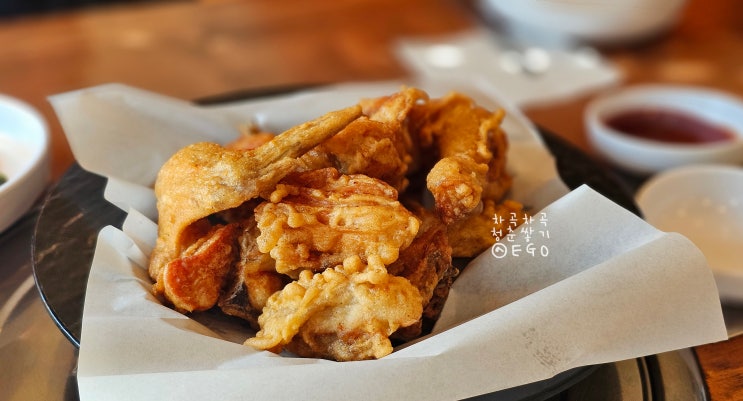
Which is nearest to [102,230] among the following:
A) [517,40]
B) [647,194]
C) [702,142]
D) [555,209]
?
[555,209]

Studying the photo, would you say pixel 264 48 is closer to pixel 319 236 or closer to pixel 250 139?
pixel 250 139

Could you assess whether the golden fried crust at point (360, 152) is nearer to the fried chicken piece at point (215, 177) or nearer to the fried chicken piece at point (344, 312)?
the fried chicken piece at point (215, 177)

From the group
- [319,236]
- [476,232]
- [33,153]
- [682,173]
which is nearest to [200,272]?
[319,236]

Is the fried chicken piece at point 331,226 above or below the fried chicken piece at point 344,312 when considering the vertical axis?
above

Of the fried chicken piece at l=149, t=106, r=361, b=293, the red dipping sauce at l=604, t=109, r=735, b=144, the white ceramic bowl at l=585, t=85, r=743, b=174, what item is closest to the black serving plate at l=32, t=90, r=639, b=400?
the fried chicken piece at l=149, t=106, r=361, b=293

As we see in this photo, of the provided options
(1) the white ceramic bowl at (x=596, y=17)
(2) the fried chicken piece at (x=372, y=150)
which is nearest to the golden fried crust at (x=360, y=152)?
(2) the fried chicken piece at (x=372, y=150)

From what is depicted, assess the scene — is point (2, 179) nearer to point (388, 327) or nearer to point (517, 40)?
point (388, 327)
